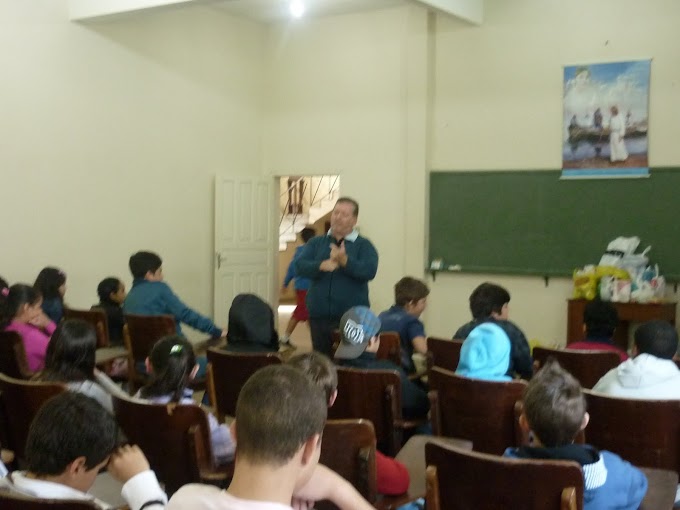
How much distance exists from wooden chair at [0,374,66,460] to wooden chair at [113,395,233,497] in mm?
341

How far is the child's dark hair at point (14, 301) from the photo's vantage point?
13.6 feet

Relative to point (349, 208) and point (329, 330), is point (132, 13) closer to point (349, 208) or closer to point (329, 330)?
point (349, 208)

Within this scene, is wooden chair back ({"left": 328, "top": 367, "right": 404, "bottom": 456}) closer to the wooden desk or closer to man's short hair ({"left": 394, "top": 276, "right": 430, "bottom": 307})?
man's short hair ({"left": 394, "top": 276, "right": 430, "bottom": 307})

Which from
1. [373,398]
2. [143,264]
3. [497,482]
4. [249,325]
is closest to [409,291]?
[249,325]

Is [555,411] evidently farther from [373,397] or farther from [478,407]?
[373,397]

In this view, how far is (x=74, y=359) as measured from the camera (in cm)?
298

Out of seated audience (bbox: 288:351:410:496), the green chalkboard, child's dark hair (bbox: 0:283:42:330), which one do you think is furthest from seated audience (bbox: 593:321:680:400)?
the green chalkboard

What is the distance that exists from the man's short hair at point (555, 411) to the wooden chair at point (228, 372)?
1582 mm

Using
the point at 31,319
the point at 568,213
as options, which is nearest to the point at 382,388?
the point at 31,319

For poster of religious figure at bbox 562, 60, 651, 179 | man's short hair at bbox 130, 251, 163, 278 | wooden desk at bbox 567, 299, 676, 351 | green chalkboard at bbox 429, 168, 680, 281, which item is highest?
poster of religious figure at bbox 562, 60, 651, 179

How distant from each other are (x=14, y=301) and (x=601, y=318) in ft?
10.1

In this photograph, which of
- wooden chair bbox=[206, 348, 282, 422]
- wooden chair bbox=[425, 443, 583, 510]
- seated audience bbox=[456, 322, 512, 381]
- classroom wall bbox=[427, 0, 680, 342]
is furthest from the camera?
classroom wall bbox=[427, 0, 680, 342]

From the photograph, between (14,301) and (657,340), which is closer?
(657,340)

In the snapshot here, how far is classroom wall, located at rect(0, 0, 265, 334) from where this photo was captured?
6430 millimetres
